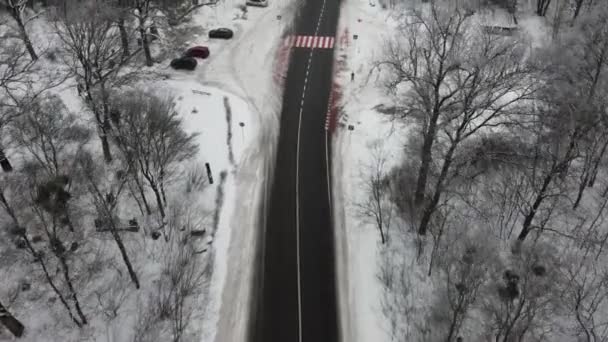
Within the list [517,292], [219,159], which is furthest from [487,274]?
[219,159]

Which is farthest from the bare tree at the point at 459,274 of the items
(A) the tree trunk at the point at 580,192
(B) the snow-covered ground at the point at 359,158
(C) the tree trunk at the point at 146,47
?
(C) the tree trunk at the point at 146,47

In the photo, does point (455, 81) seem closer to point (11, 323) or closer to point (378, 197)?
point (378, 197)

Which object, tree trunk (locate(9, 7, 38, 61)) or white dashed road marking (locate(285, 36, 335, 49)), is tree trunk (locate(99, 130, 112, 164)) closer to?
tree trunk (locate(9, 7, 38, 61))

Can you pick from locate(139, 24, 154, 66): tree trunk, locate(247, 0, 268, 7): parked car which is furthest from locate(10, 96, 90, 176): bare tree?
locate(247, 0, 268, 7): parked car

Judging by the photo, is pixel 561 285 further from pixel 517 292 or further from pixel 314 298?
pixel 314 298

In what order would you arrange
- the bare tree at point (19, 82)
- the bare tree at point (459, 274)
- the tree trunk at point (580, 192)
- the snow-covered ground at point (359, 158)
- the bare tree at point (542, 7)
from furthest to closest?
the bare tree at point (542, 7) → the bare tree at point (19, 82) → the tree trunk at point (580, 192) → the snow-covered ground at point (359, 158) → the bare tree at point (459, 274)

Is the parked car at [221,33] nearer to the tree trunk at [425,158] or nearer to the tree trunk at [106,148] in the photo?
the tree trunk at [106,148]
